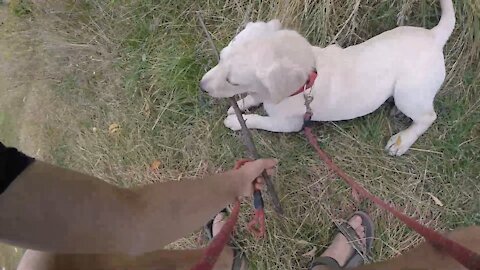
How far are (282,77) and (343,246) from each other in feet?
2.87

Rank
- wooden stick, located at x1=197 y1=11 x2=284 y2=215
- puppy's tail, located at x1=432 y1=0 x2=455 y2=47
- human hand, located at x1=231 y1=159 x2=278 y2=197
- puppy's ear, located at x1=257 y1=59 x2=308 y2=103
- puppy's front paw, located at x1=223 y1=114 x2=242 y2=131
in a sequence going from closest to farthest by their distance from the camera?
human hand, located at x1=231 y1=159 x2=278 y2=197 → puppy's ear, located at x1=257 y1=59 x2=308 y2=103 → puppy's tail, located at x1=432 y1=0 x2=455 y2=47 → wooden stick, located at x1=197 y1=11 x2=284 y2=215 → puppy's front paw, located at x1=223 y1=114 x2=242 y2=131

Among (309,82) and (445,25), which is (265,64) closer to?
(309,82)

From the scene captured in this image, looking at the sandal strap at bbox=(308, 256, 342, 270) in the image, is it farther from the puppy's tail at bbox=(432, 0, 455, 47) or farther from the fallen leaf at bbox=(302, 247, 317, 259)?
the puppy's tail at bbox=(432, 0, 455, 47)

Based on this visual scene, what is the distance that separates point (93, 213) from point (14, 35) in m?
2.01

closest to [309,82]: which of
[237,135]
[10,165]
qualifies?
[237,135]

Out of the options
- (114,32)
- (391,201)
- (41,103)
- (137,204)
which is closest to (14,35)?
(41,103)

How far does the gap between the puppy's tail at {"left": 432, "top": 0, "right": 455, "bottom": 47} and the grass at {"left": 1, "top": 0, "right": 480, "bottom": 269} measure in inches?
7.2

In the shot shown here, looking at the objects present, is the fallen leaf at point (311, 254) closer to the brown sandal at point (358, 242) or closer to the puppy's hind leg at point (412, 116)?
the brown sandal at point (358, 242)

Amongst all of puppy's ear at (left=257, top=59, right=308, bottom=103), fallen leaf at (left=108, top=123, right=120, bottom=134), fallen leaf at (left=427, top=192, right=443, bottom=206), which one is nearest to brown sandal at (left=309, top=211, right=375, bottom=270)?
fallen leaf at (left=427, top=192, right=443, bottom=206)

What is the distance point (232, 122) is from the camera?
7.84ft

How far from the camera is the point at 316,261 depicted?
85.4 inches

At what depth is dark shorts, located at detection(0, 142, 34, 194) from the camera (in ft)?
3.70

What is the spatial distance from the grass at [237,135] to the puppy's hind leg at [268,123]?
83 millimetres

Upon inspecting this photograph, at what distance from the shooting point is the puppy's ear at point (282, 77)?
179 centimetres
